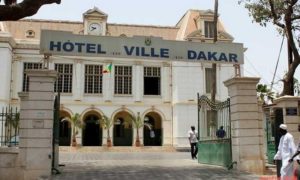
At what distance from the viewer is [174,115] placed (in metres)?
35.1

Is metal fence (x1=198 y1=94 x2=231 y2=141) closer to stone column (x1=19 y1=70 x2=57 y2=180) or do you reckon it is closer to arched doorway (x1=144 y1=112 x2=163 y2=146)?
stone column (x1=19 y1=70 x2=57 y2=180)

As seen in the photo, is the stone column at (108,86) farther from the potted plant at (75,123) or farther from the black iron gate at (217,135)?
the black iron gate at (217,135)

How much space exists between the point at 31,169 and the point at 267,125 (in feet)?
28.9

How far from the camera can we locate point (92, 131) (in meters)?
36.6

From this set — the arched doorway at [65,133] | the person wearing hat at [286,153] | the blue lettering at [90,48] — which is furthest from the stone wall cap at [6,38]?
the person wearing hat at [286,153]

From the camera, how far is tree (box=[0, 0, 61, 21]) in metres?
10.9

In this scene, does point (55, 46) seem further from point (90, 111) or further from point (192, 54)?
point (90, 111)

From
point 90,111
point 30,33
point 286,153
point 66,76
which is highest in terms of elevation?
point 30,33

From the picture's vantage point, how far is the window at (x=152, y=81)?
117 ft

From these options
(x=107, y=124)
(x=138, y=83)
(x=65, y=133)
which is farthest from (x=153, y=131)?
(x=65, y=133)

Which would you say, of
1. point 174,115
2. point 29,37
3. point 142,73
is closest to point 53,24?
point 29,37

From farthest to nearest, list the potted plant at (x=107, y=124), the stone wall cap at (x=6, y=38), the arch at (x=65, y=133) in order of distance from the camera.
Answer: the arch at (x=65, y=133) → the potted plant at (x=107, y=124) → the stone wall cap at (x=6, y=38)

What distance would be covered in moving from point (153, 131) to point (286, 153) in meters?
28.0

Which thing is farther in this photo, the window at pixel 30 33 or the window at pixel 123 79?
the window at pixel 123 79
